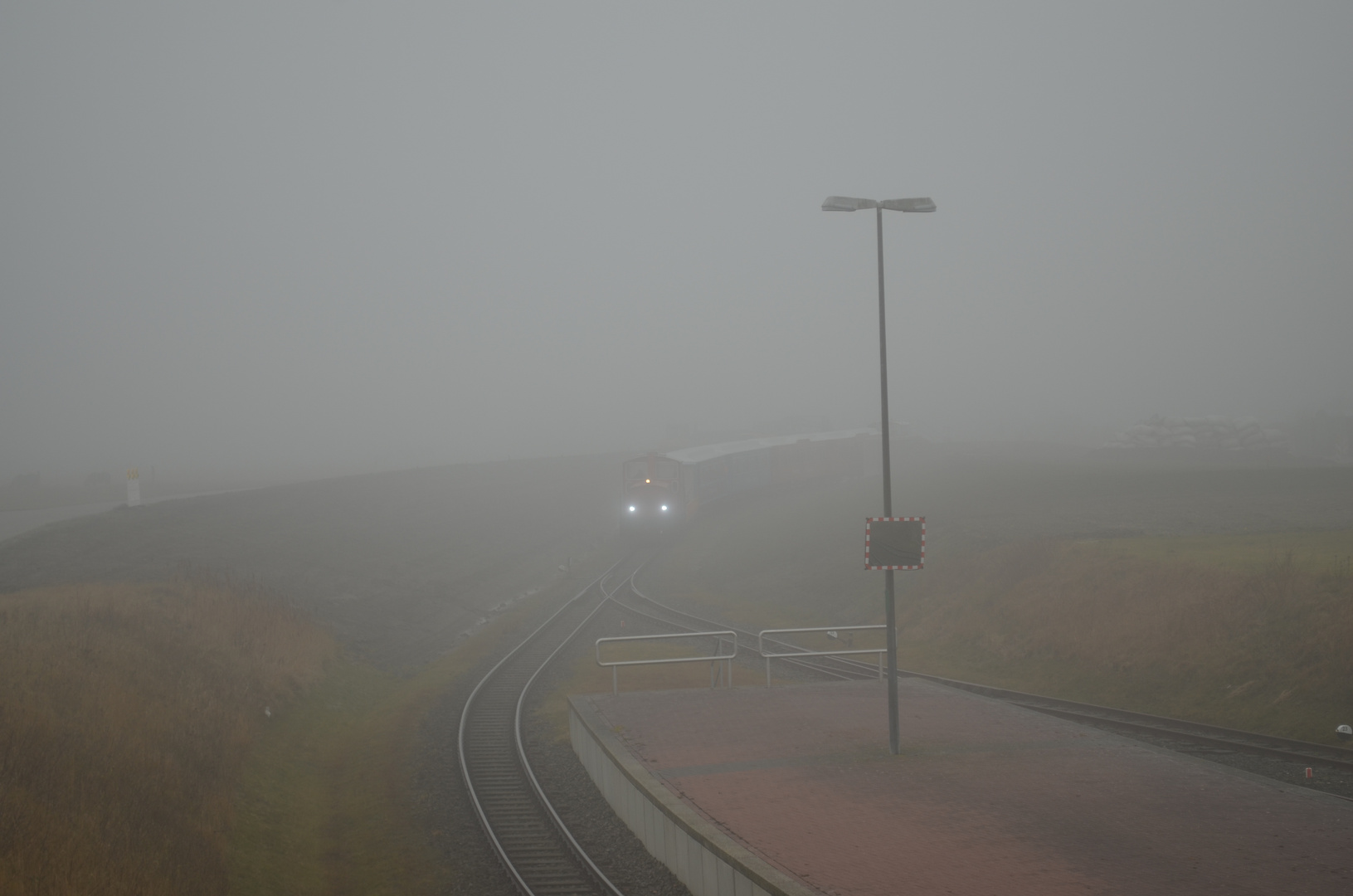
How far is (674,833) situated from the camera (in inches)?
398

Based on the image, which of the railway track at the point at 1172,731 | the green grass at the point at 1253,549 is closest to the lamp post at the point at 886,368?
the railway track at the point at 1172,731

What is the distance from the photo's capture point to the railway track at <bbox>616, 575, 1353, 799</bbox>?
12.6 m

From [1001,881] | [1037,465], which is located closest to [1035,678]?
[1001,881]

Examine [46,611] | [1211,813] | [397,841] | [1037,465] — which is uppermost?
[1037,465]

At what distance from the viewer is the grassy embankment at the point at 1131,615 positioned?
15.2 metres

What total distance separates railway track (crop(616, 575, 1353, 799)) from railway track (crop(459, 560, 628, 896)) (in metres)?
7.40

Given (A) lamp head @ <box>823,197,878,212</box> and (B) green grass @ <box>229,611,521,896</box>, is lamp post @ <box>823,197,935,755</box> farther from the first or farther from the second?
(B) green grass @ <box>229,611,521,896</box>

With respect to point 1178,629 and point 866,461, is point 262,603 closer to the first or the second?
point 1178,629

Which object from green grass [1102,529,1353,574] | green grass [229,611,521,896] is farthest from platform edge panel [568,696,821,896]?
green grass [1102,529,1353,574]

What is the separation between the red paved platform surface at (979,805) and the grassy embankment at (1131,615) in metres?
3.45

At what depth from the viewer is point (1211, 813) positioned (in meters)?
10.4

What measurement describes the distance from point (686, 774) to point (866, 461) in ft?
217

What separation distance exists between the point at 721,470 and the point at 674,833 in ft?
141

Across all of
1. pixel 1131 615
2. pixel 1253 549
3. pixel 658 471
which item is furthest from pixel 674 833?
pixel 658 471
